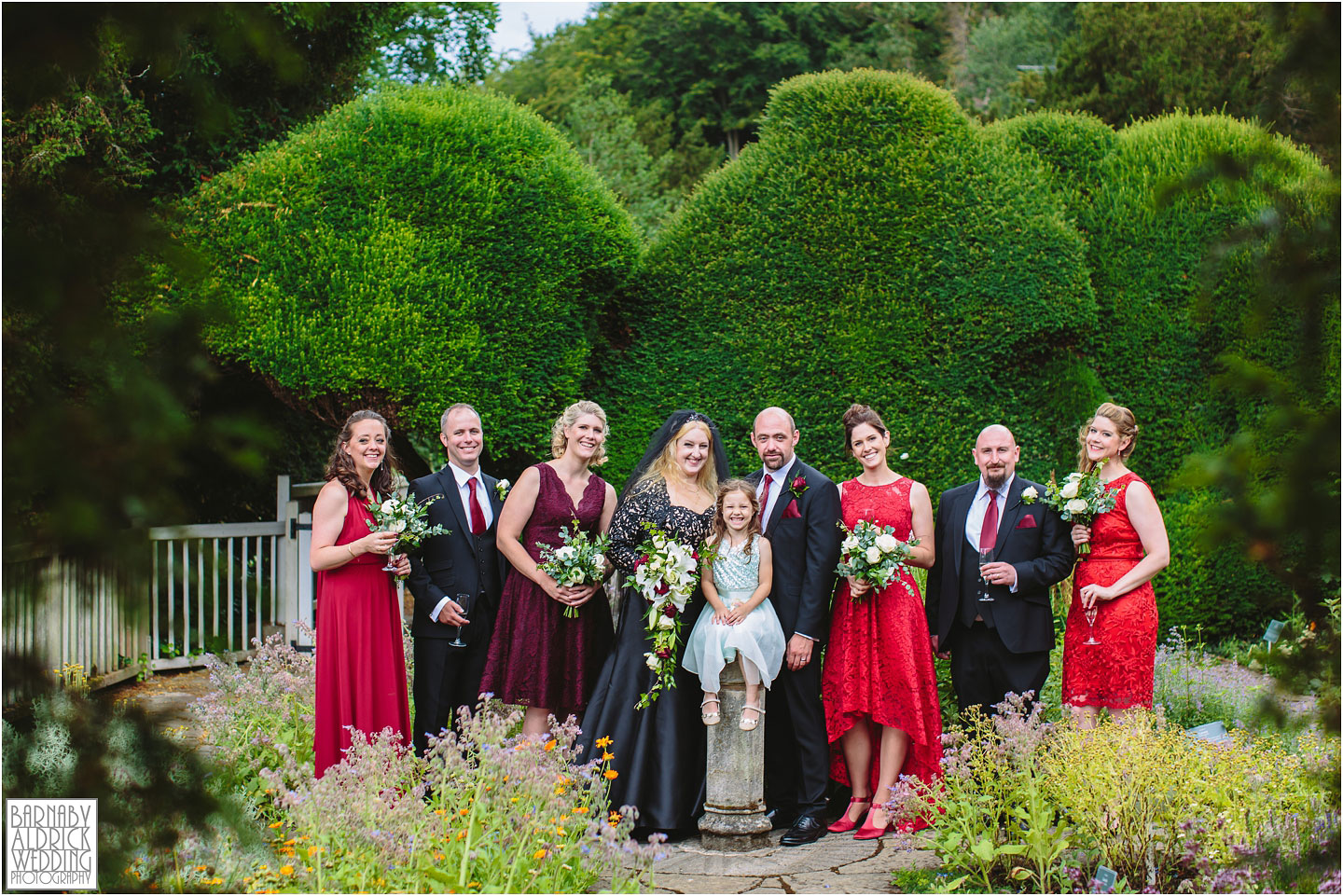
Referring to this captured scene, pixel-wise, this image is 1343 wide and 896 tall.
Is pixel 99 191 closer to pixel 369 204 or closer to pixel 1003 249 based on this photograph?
pixel 369 204

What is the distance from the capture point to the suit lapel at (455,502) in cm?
488

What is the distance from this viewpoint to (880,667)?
184 inches

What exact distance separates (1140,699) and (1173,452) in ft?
14.1

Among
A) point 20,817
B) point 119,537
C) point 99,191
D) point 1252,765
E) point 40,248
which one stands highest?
point 99,191

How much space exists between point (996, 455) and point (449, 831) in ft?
9.85

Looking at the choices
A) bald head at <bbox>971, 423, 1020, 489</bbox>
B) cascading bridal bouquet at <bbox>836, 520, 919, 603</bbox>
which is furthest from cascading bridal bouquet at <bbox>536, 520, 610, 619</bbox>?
bald head at <bbox>971, 423, 1020, 489</bbox>

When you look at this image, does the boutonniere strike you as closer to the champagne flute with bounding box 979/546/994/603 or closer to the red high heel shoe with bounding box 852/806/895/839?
the champagne flute with bounding box 979/546/994/603

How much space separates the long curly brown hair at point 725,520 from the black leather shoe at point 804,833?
1273 mm

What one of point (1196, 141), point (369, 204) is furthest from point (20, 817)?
point (1196, 141)

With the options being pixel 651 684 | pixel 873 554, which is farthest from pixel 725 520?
pixel 651 684

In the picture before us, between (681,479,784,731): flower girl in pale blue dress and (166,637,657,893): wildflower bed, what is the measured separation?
735 mm

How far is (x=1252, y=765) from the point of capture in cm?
369

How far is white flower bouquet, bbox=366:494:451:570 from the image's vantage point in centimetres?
457

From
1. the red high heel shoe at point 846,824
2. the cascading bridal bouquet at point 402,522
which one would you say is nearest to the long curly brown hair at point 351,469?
the cascading bridal bouquet at point 402,522
